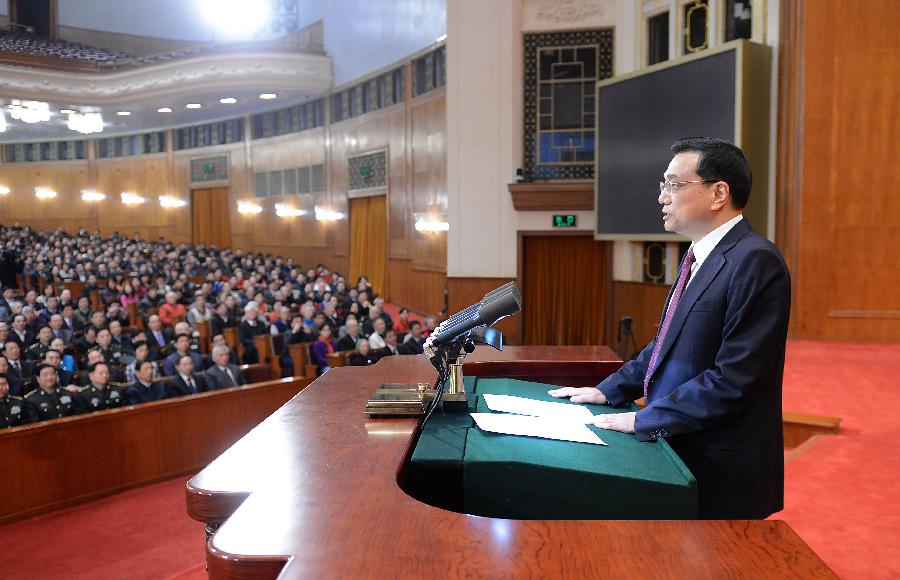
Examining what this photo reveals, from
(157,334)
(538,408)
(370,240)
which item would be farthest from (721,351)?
(370,240)

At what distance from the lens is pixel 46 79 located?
53.1 feet

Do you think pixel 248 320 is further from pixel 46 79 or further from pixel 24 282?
pixel 46 79

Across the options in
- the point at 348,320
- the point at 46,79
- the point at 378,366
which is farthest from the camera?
the point at 46,79

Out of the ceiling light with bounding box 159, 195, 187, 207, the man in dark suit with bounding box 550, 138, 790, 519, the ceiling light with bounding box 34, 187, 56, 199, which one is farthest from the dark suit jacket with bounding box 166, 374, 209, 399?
the ceiling light with bounding box 34, 187, 56, 199

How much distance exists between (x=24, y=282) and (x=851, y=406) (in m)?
15.2

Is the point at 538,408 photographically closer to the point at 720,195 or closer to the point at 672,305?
the point at 672,305

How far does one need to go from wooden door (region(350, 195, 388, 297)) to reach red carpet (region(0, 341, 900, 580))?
9.70 m

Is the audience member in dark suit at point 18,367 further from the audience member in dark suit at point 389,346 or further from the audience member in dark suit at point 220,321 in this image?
the audience member in dark suit at point 389,346

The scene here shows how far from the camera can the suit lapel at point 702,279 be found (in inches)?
60.5

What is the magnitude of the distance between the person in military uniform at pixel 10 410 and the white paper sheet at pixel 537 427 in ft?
15.0

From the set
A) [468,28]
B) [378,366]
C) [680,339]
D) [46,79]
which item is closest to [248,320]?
[468,28]

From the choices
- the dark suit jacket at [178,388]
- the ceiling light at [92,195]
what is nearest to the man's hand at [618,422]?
the dark suit jacket at [178,388]

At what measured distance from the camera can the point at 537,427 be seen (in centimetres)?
154

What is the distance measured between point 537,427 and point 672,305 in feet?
1.42
